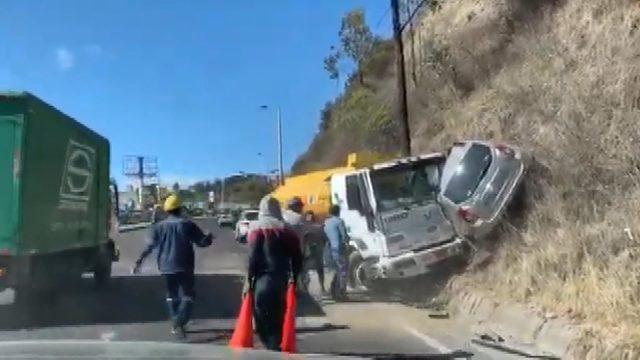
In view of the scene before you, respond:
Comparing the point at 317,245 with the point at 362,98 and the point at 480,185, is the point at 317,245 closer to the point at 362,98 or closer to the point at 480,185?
the point at 480,185

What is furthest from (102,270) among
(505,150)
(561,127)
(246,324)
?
(246,324)

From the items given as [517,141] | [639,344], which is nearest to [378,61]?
[517,141]

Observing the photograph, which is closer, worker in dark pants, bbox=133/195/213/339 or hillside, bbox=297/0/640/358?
hillside, bbox=297/0/640/358

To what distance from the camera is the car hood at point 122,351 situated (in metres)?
3.78

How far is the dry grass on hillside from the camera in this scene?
11.8 m

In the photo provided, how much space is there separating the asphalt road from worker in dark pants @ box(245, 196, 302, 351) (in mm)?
1462

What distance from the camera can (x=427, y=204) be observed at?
58.7 feet

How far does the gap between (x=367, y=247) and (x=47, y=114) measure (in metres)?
5.92

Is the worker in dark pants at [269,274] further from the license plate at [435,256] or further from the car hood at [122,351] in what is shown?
the license plate at [435,256]

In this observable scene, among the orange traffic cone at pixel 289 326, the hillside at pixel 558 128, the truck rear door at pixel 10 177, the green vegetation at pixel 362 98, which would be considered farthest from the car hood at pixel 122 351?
the green vegetation at pixel 362 98

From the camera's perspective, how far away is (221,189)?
16925 cm

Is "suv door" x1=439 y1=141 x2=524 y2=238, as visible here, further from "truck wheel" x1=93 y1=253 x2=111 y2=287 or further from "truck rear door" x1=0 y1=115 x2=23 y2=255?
"truck wheel" x1=93 y1=253 x2=111 y2=287

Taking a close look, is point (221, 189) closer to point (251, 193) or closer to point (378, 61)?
point (251, 193)

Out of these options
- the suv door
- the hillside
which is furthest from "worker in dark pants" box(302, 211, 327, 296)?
the hillside
